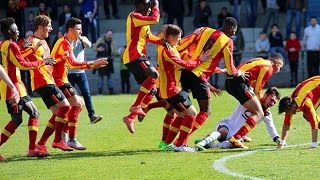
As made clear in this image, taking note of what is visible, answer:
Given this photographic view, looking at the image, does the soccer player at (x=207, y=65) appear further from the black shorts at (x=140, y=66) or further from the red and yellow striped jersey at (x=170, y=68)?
the black shorts at (x=140, y=66)

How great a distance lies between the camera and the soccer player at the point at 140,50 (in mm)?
15734

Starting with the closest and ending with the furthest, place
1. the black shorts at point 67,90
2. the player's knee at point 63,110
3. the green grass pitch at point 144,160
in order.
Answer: the green grass pitch at point 144,160
the player's knee at point 63,110
the black shorts at point 67,90

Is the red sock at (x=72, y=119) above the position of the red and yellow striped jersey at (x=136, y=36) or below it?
below

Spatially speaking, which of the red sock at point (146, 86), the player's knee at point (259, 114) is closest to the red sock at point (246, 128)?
the player's knee at point (259, 114)

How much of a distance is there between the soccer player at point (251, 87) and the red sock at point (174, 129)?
85 cm

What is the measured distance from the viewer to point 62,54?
16.0m

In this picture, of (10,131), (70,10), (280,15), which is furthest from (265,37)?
(10,131)

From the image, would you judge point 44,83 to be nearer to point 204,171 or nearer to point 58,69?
point 58,69

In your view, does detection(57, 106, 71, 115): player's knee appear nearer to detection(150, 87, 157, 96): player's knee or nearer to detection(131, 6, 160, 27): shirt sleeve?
detection(150, 87, 157, 96): player's knee

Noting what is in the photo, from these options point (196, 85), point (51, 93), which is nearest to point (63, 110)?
point (51, 93)

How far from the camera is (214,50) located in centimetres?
1555

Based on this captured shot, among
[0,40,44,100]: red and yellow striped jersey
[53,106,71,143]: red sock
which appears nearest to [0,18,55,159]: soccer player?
[0,40,44,100]: red and yellow striped jersey

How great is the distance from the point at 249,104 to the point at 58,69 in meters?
2.97

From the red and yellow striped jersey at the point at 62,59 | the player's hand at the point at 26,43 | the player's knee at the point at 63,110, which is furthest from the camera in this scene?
the red and yellow striped jersey at the point at 62,59
